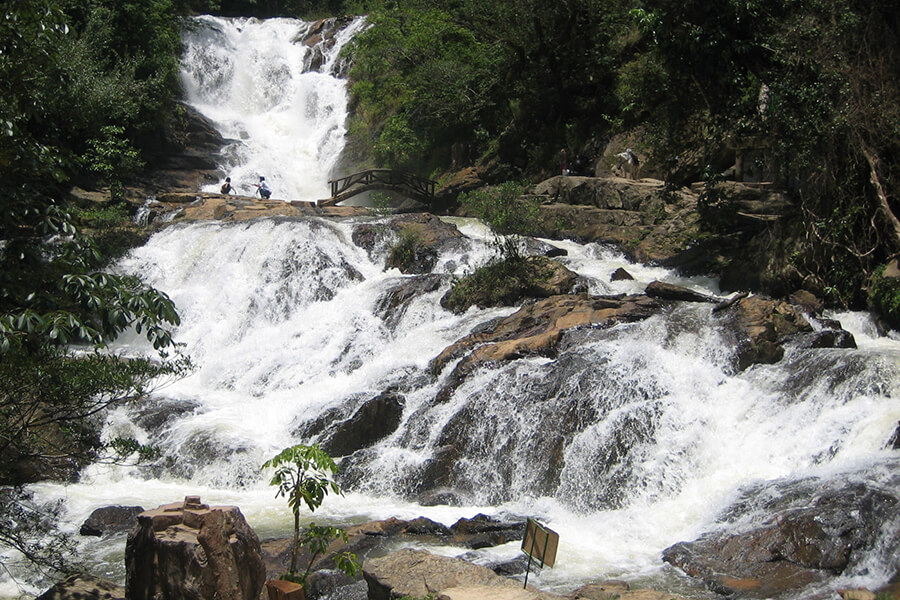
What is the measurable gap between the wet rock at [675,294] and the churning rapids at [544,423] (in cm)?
71

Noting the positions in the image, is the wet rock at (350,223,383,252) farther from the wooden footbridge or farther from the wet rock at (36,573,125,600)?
the wet rock at (36,573,125,600)

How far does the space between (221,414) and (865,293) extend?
10.2 metres

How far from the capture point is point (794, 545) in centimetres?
707

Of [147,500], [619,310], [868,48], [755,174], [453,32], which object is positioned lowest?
[147,500]

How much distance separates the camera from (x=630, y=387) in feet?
34.2

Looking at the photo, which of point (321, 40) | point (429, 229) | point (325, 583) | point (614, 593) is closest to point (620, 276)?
point (429, 229)

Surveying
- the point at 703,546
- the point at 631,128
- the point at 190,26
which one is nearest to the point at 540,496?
the point at 703,546

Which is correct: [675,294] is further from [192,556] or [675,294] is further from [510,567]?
[192,556]

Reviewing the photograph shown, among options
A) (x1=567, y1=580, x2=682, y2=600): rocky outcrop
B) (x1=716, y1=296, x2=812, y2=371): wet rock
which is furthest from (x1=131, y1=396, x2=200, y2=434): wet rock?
(x1=716, y1=296, x2=812, y2=371): wet rock

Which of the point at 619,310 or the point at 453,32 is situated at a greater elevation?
the point at 453,32

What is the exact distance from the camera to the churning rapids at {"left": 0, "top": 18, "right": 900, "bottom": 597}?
845cm

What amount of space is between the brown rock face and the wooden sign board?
6.31 ft

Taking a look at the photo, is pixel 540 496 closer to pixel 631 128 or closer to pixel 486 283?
pixel 486 283

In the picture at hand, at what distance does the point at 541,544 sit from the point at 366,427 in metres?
6.79
